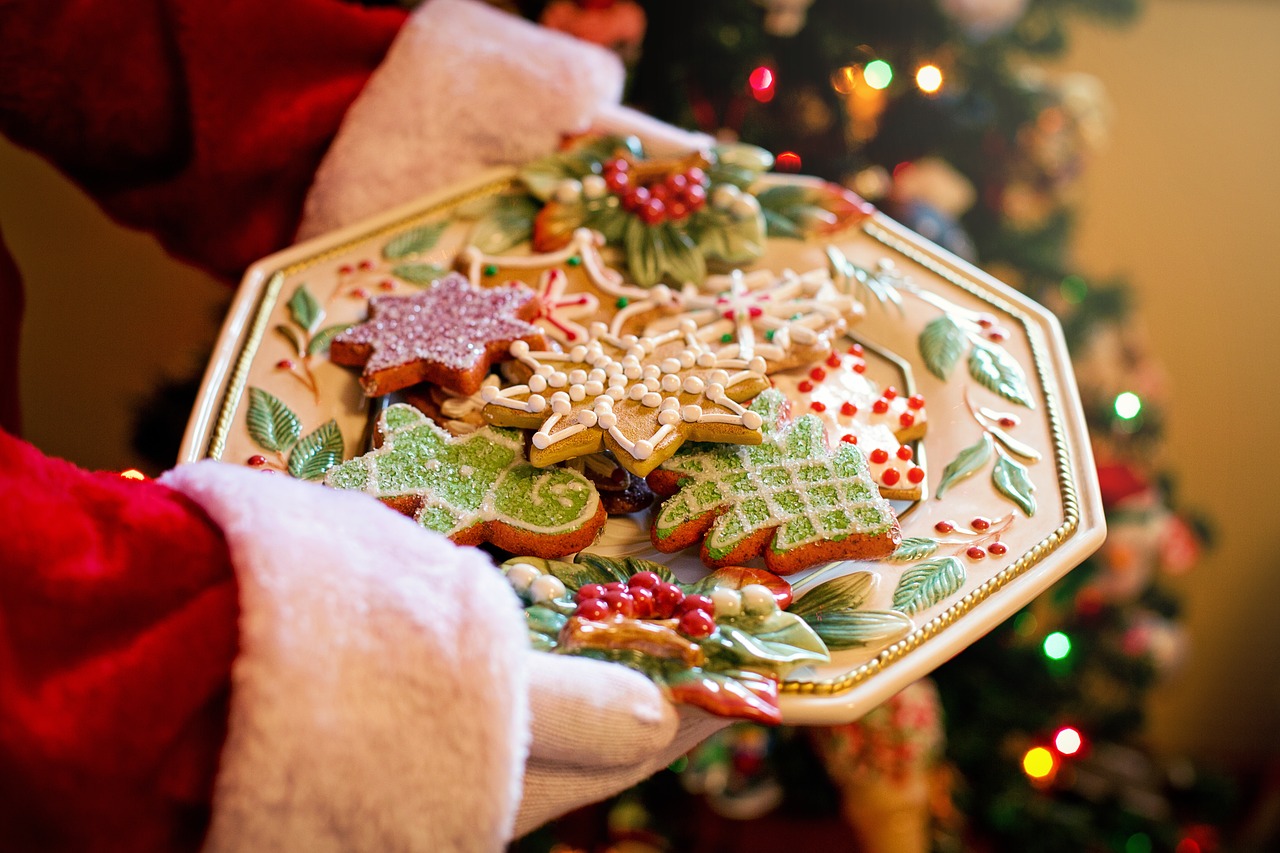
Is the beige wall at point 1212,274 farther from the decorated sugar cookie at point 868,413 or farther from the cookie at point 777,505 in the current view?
the cookie at point 777,505

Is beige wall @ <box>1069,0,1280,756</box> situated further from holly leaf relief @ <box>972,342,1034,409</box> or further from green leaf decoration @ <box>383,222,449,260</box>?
green leaf decoration @ <box>383,222,449,260</box>

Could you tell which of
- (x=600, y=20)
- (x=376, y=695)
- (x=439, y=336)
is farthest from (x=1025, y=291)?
(x=376, y=695)

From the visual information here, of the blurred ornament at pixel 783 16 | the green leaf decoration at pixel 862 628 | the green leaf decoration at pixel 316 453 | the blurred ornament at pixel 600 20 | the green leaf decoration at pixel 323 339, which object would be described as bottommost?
the green leaf decoration at pixel 316 453

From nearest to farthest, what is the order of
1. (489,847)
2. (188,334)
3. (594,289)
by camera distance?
(489,847), (594,289), (188,334)

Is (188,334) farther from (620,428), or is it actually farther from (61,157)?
(620,428)

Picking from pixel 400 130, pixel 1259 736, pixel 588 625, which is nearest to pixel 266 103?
pixel 400 130

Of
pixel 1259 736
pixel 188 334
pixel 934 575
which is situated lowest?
pixel 1259 736

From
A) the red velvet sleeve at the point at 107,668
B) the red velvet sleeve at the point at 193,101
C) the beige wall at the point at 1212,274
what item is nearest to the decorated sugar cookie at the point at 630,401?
the red velvet sleeve at the point at 107,668
